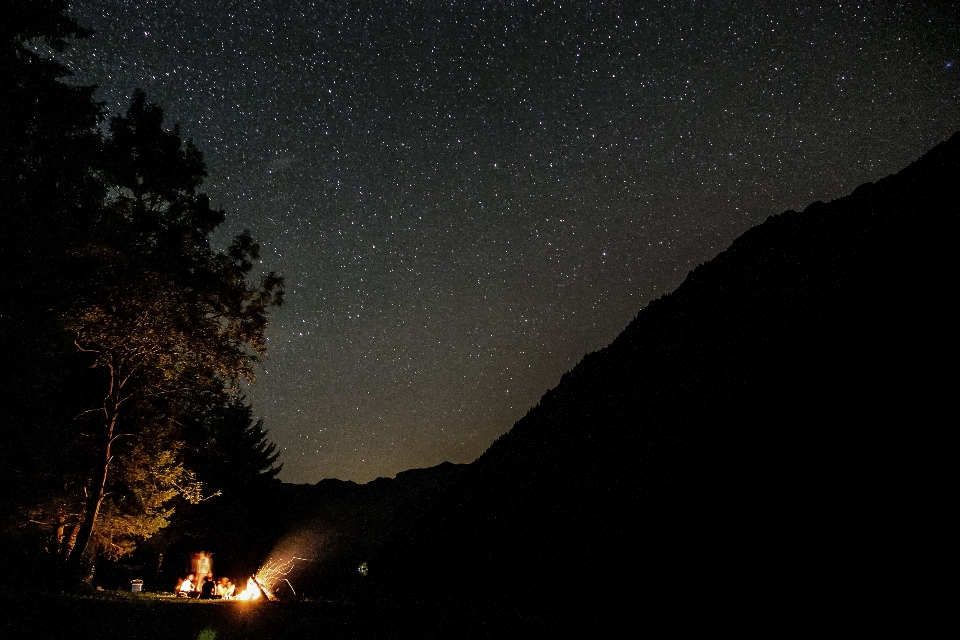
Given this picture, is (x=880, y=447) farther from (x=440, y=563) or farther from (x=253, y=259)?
(x=440, y=563)

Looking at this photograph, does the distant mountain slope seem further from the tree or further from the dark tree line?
the tree

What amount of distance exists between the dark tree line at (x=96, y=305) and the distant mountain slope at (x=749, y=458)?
778cm

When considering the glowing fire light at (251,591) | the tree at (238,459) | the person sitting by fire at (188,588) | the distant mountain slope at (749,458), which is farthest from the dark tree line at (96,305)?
the tree at (238,459)

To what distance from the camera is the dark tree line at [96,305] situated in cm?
1067

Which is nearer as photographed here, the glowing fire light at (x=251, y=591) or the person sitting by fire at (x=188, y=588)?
the person sitting by fire at (x=188, y=588)

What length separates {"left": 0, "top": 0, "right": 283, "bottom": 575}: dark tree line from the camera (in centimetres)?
1067

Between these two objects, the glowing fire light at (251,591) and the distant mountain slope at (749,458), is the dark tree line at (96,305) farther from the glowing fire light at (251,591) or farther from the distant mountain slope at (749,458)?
the distant mountain slope at (749,458)

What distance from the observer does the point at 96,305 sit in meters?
12.1

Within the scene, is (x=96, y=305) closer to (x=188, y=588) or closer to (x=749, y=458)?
(x=188, y=588)

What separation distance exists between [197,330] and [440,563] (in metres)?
11.6

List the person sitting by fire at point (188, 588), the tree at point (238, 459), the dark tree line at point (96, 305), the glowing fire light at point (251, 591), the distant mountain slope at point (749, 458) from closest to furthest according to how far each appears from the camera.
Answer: the distant mountain slope at point (749, 458), the dark tree line at point (96, 305), the person sitting by fire at point (188, 588), the glowing fire light at point (251, 591), the tree at point (238, 459)

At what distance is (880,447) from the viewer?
16.7ft

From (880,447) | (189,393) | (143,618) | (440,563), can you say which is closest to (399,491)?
(440,563)

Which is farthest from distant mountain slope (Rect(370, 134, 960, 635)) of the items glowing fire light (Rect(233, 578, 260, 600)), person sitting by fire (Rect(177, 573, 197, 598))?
person sitting by fire (Rect(177, 573, 197, 598))
